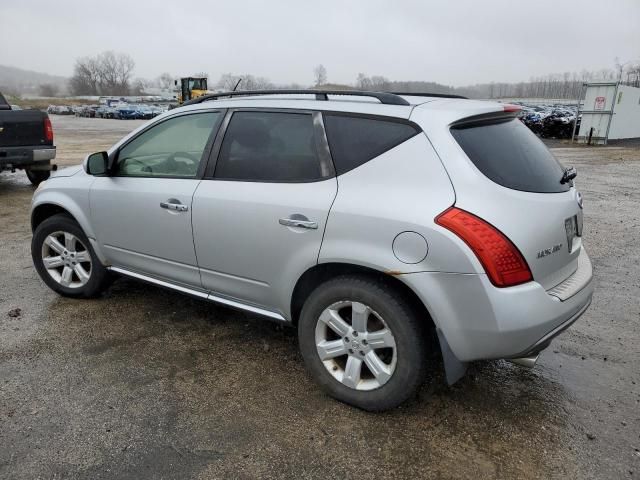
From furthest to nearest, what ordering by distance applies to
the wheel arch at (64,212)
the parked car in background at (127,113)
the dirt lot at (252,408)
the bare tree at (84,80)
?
the bare tree at (84,80), the parked car in background at (127,113), the wheel arch at (64,212), the dirt lot at (252,408)

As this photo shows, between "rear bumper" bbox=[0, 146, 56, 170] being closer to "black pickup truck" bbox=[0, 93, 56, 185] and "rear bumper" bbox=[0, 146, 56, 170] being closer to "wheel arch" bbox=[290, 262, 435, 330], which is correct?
"black pickup truck" bbox=[0, 93, 56, 185]

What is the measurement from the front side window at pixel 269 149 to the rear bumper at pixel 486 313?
0.93 meters

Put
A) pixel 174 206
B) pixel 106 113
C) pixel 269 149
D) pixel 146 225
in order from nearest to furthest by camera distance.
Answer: pixel 269 149 → pixel 174 206 → pixel 146 225 → pixel 106 113

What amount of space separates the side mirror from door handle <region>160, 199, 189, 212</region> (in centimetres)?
72

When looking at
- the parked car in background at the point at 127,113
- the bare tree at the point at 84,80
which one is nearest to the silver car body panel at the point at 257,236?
the parked car in background at the point at 127,113

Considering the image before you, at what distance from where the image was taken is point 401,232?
247cm

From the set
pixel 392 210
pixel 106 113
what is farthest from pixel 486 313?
pixel 106 113

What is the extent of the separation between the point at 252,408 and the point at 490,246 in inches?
62.9

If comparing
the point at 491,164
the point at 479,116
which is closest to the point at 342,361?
the point at 491,164

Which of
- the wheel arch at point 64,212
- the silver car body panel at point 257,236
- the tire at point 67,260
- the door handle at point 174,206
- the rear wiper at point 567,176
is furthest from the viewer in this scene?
the tire at point 67,260

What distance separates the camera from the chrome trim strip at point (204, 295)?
3.14 meters

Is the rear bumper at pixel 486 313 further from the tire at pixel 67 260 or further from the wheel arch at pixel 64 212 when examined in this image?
the tire at pixel 67 260

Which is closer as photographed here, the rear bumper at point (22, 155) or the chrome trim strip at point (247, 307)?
the chrome trim strip at point (247, 307)

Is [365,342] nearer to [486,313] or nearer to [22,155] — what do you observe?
[486,313]
